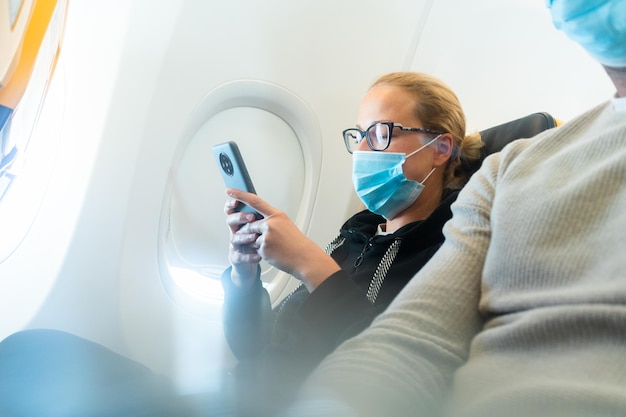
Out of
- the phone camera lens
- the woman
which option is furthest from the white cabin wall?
the phone camera lens

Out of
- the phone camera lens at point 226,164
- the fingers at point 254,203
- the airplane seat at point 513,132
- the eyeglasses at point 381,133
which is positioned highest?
the phone camera lens at point 226,164

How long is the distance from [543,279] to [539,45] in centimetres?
117

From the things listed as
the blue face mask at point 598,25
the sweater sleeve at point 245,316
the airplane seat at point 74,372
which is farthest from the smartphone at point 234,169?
the blue face mask at point 598,25

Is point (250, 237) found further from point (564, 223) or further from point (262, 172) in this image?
point (262, 172)

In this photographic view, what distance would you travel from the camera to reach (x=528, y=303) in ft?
1.81

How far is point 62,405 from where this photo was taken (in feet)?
2.83

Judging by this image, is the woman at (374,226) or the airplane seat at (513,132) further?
the airplane seat at (513,132)

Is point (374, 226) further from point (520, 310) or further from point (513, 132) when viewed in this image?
point (520, 310)

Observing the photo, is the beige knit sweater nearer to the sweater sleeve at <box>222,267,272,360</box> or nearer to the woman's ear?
the woman's ear

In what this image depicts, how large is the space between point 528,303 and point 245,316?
2.15 ft

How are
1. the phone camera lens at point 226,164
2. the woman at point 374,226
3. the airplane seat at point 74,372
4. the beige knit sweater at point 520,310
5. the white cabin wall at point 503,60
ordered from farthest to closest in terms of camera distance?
the white cabin wall at point 503,60, the phone camera lens at point 226,164, the woman at point 374,226, the airplane seat at point 74,372, the beige knit sweater at point 520,310

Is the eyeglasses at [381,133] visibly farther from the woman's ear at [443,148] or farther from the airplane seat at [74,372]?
the airplane seat at [74,372]

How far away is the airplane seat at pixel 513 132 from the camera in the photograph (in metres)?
1.01

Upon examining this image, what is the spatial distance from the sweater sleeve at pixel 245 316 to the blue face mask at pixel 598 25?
0.75 metres
